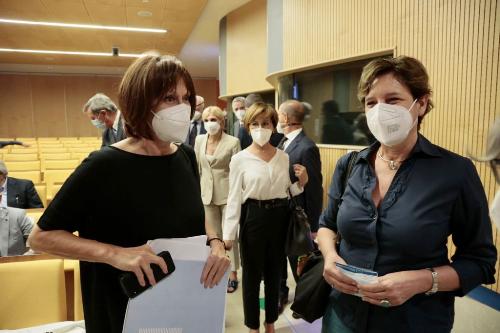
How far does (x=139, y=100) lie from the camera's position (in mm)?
1039

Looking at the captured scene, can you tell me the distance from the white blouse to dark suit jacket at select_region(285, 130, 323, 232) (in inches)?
15.0

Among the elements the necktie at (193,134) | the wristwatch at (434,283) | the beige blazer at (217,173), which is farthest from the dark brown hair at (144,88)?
the necktie at (193,134)

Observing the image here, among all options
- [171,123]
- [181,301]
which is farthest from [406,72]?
[181,301]

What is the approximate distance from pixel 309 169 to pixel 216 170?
93 centimetres

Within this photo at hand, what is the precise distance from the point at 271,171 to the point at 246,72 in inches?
Answer: 236

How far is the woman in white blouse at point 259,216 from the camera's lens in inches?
87.8

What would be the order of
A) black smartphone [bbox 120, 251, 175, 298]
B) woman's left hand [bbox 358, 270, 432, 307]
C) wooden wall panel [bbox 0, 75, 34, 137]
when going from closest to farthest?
black smartphone [bbox 120, 251, 175, 298], woman's left hand [bbox 358, 270, 432, 307], wooden wall panel [bbox 0, 75, 34, 137]

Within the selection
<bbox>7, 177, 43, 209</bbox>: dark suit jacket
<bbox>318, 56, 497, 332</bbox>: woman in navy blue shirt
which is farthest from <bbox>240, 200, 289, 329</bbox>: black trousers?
<bbox>7, 177, 43, 209</bbox>: dark suit jacket

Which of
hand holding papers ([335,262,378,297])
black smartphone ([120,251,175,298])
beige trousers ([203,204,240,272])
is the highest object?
black smartphone ([120,251,175,298])

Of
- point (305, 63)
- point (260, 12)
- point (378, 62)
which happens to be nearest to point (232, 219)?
point (378, 62)

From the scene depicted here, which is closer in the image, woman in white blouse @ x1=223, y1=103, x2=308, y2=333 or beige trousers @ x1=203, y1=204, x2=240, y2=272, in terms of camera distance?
woman in white blouse @ x1=223, y1=103, x2=308, y2=333

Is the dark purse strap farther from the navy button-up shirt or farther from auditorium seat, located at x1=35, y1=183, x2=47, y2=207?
auditorium seat, located at x1=35, y1=183, x2=47, y2=207

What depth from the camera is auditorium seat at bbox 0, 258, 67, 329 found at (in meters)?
1.70

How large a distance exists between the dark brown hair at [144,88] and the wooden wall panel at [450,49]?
7.72ft
